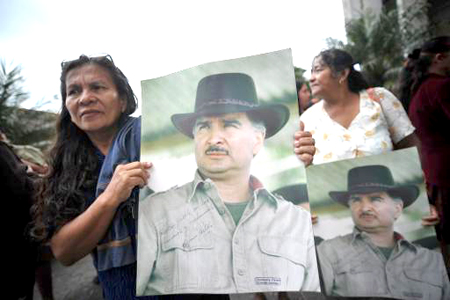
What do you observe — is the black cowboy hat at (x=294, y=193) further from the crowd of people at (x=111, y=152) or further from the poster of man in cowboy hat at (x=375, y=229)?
the poster of man in cowboy hat at (x=375, y=229)

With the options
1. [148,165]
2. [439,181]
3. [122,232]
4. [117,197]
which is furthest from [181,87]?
[439,181]

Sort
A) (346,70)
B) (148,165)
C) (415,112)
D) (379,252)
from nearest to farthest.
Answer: (148,165) → (379,252) → (346,70) → (415,112)

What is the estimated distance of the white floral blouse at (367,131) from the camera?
1.56 metres

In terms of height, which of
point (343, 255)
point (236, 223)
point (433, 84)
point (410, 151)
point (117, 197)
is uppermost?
point (433, 84)

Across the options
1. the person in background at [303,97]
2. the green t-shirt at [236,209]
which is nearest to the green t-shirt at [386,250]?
the green t-shirt at [236,209]

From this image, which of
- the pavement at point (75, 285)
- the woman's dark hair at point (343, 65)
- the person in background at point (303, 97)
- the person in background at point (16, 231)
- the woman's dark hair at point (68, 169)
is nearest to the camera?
the woman's dark hair at point (68, 169)

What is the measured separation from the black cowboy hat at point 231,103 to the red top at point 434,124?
1225mm

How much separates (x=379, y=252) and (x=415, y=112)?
3.31 ft

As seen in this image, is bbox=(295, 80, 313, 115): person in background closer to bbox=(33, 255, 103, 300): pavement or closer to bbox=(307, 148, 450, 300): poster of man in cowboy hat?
bbox=(307, 148, 450, 300): poster of man in cowboy hat

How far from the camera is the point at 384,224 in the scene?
1250 mm

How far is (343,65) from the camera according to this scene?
1.78m

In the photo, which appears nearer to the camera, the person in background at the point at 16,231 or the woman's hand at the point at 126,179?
the woman's hand at the point at 126,179

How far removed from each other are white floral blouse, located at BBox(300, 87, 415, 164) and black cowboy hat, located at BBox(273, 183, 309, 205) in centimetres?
66

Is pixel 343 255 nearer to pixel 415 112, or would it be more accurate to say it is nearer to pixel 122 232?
pixel 122 232
